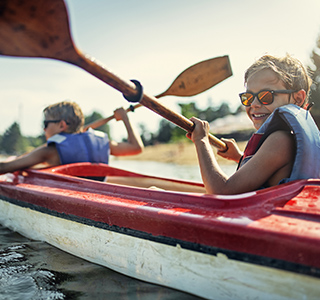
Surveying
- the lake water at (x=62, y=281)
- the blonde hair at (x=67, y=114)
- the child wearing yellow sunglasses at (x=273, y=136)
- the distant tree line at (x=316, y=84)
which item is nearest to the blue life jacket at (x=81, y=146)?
the blonde hair at (x=67, y=114)

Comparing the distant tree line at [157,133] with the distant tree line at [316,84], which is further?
the distant tree line at [157,133]

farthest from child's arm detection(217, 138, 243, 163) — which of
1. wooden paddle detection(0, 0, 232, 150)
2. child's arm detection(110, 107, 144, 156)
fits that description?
wooden paddle detection(0, 0, 232, 150)

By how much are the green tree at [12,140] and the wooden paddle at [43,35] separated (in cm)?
5031

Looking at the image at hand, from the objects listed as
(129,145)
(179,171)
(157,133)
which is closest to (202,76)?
(129,145)

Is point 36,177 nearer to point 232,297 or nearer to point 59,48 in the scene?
point 59,48

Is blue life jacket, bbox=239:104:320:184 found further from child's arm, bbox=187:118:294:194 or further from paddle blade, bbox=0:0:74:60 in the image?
paddle blade, bbox=0:0:74:60

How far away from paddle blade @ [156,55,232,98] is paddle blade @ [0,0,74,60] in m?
2.24

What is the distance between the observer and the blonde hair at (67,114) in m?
3.26

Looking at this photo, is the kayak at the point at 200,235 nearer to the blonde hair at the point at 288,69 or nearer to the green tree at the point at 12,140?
the blonde hair at the point at 288,69

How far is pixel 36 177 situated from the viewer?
2.78m

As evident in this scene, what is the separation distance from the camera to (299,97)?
1.75 meters

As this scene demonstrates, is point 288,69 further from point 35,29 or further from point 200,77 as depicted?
point 200,77

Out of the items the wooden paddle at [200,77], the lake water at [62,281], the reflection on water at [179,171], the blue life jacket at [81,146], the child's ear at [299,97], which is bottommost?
the reflection on water at [179,171]

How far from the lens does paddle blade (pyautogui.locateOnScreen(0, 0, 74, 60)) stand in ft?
4.37
